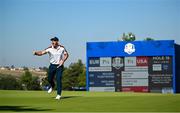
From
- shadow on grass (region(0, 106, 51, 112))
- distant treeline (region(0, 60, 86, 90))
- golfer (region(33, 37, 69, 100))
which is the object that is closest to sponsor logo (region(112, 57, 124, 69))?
golfer (region(33, 37, 69, 100))

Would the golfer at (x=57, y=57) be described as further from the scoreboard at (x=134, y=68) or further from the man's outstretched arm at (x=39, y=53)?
the scoreboard at (x=134, y=68)

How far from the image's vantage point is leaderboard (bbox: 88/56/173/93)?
4584cm

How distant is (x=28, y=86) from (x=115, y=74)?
181ft

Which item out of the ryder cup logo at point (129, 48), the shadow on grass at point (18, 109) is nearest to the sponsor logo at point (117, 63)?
the ryder cup logo at point (129, 48)

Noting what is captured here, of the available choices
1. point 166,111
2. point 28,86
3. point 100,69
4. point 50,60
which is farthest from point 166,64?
point 28,86

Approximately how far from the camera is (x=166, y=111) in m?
9.59

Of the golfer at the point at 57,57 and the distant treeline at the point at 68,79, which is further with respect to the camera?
the distant treeline at the point at 68,79

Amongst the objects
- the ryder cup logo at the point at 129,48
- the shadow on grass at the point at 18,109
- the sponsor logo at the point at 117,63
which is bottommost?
the shadow on grass at the point at 18,109

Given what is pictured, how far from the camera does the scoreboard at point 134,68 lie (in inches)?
1809

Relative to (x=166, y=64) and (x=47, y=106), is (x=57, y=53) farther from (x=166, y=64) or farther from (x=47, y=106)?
(x=166, y=64)

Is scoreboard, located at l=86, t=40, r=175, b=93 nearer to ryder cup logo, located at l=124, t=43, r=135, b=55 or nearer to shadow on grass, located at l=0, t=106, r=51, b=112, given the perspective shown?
ryder cup logo, located at l=124, t=43, r=135, b=55

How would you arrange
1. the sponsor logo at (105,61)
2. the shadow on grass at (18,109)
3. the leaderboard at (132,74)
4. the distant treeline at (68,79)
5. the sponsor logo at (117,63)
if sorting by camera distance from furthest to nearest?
the distant treeline at (68,79)
the sponsor logo at (105,61)
the sponsor logo at (117,63)
the leaderboard at (132,74)
the shadow on grass at (18,109)

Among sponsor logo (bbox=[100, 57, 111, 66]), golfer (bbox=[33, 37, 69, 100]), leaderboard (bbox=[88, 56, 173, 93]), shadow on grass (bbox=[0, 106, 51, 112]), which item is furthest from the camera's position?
sponsor logo (bbox=[100, 57, 111, 66])

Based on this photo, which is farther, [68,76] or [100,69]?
[68,76]
